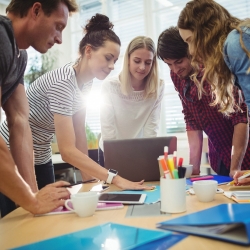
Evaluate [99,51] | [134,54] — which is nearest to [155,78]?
[134,54]

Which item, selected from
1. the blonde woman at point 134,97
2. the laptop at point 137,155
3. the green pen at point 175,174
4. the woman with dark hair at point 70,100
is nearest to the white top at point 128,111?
the blonde woman at point 134,97

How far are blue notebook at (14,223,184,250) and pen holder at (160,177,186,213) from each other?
178 millimetres

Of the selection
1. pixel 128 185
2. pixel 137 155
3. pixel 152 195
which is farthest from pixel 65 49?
pixel 152 195

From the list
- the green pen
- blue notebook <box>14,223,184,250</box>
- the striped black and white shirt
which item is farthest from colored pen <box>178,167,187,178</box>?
the striped black and white shirt

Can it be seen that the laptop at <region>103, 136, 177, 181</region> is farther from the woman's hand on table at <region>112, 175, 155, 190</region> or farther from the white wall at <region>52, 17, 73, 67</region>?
the white wall at <region>52, 17, 73, 67</region>

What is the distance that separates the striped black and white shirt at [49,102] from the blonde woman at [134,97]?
24cm

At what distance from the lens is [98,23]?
184 cm

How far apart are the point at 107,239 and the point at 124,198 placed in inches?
15.7

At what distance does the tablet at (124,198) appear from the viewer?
1.06m

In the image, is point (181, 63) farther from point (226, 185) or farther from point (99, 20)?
point (226, 185)

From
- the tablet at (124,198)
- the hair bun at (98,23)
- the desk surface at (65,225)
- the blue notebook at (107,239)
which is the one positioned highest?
the hair bun at (98,23)

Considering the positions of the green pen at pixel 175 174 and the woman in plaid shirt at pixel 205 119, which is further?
the woman in plaid shirt at pixel 205 119

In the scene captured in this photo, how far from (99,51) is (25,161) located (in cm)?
75

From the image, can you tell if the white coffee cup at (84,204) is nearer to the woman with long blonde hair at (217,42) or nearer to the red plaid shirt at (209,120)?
the woman with long blonde hair at (217,42)
